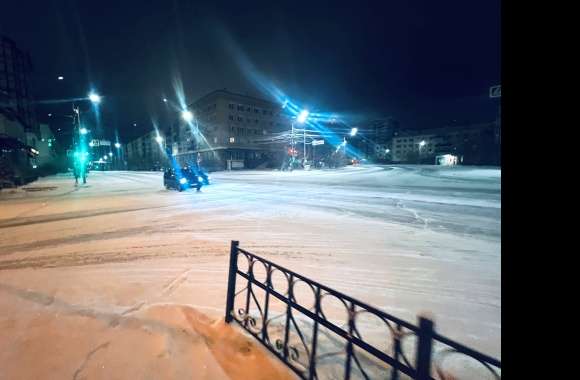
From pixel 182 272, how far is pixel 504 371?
5083mm

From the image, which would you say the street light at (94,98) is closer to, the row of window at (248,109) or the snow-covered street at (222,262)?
the snow-covered street at (222,262)

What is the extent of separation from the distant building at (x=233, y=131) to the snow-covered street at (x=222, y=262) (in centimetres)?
5692

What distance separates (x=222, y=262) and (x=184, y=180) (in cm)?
1515

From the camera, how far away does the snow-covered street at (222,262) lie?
3.80m

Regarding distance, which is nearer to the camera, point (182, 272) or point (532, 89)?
point (532, 89)

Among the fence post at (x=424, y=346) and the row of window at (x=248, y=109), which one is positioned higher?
the row of window at (x=248, y=109)

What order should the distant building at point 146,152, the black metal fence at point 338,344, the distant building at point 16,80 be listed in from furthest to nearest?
the distant building at point 146,152 < the distant building at point 16,80 < the black metal fence at point 338,344

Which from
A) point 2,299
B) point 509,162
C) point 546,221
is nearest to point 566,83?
point 509,162

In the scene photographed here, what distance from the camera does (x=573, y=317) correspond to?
928mm

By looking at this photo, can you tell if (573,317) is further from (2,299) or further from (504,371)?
(2,299)

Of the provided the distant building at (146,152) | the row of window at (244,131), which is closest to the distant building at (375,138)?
the row of window at (244,131)

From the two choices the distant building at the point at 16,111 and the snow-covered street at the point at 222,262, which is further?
the distant building at the point at 16,111

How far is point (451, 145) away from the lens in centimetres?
10219

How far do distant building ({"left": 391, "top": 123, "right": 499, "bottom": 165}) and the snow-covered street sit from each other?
64.7m
